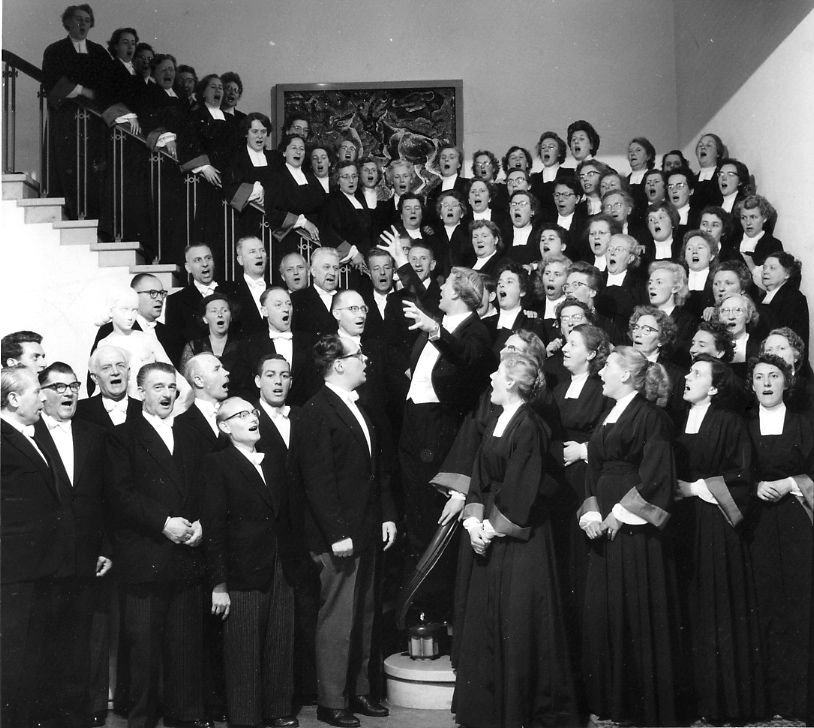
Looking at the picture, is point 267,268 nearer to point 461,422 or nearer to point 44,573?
point 461,422

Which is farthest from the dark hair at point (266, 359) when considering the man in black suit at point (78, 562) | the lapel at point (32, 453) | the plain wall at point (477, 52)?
the plain wall at point (477, 52)

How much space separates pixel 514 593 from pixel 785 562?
52.8 inches

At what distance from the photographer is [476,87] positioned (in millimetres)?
9148

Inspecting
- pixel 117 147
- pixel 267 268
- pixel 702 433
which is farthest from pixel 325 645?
pixel 117 147

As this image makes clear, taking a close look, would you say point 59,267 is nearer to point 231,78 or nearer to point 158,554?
point 231,78

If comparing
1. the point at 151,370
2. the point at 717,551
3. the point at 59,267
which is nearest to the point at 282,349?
the point at 151,370

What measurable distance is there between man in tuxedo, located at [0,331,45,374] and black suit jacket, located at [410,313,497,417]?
1.87 m

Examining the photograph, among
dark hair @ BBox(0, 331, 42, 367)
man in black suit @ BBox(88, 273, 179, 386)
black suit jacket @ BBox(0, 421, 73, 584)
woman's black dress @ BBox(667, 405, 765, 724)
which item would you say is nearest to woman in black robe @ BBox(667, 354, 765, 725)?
woman's black dress @ BBox(667, 405, 765, 724)

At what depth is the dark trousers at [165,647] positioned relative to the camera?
4.72m

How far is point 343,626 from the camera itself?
4.89 meters

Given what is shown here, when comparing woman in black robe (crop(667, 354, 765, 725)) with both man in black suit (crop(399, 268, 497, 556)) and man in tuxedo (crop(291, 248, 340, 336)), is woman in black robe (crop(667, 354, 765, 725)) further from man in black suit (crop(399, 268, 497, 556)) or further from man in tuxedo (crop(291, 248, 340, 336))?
man in tuxedo (crop(291, 248, 340, 336))

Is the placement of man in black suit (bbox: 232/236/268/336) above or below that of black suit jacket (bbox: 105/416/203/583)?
above

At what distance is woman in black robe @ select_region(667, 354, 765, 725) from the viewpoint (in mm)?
4797

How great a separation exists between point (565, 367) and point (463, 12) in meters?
5.27
